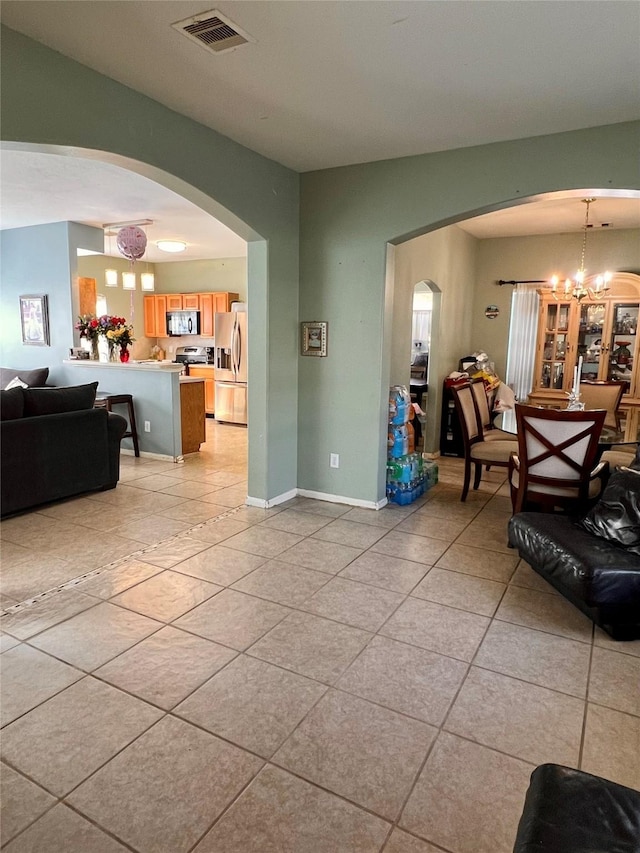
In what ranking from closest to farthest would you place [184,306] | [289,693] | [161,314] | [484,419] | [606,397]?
[289,693]
[484,419]
[606,397]
[184,306]
[161,314]

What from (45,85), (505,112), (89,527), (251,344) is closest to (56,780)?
(89,527)

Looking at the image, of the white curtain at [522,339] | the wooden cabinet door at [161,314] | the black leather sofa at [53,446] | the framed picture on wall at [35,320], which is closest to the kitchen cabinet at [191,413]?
the black leather sofa at [53,446]

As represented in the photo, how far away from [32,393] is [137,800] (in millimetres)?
3522

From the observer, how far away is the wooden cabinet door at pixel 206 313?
9.12m

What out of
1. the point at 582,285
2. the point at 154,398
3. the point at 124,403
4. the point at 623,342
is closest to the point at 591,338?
the point at 623,342

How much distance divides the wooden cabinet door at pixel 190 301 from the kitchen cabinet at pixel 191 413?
11.2 ft

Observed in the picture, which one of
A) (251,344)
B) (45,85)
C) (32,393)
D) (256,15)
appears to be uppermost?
(256,15)

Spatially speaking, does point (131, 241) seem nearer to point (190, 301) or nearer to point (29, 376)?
point (29, 376)

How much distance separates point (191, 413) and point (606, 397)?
4481 millimetres

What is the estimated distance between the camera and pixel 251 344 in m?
4.32

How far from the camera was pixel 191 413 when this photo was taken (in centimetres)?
625

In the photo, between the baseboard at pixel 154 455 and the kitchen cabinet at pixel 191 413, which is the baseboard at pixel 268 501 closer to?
the baseboard at pixel 154 455

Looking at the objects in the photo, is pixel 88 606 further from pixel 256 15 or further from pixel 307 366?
pixel 256 15

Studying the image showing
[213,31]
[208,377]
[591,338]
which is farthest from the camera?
[208,377]
